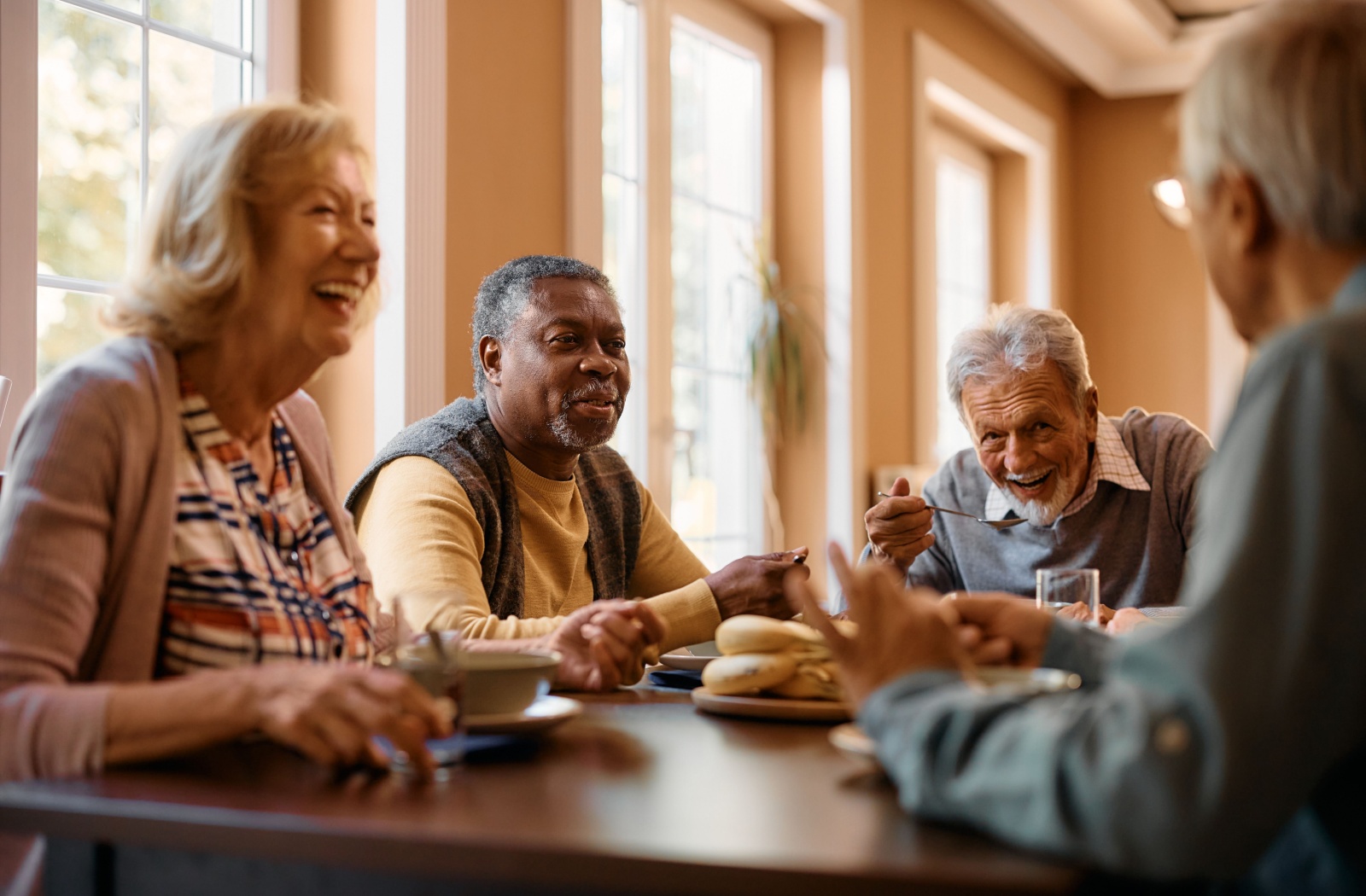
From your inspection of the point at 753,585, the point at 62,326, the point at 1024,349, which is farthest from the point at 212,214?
the point at 1024,349

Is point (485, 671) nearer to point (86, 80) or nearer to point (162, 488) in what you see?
point (162, 488)

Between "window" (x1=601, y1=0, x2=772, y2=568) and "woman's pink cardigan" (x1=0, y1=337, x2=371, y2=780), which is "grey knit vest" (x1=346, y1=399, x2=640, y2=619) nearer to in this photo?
"woman's pink cardigan" (x1=0, y1=337, x2=371, y2=780)

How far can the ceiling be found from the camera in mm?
5734

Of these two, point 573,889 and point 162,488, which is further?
point 162,488

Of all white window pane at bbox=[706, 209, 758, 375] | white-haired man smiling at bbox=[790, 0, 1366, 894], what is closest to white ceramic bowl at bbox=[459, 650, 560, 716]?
white-haired man smiling at bbox=[790, 0, 1366, 894]

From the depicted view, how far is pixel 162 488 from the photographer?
1256mm

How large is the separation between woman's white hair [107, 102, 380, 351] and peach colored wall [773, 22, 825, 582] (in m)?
3.39

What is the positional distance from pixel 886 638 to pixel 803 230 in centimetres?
389

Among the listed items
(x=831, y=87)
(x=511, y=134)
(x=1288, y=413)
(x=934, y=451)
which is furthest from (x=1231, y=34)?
(x=934, y=451)

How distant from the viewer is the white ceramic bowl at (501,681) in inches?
46.1

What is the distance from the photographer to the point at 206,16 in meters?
2.66

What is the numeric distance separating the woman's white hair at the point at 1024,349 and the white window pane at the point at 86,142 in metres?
1.59

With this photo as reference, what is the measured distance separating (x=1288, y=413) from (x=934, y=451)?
4.76 meters

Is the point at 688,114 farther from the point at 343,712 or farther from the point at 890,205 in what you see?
the point at 343,712
